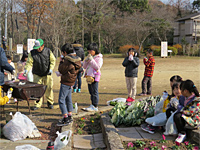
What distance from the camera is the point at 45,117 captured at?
5.86 m

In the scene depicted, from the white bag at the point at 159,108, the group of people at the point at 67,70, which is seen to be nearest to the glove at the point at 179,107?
the white bag at the point at 159,108

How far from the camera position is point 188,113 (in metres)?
4.02

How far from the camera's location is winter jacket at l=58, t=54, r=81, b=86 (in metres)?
5.01

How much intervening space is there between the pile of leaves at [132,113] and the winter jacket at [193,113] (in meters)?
1.10

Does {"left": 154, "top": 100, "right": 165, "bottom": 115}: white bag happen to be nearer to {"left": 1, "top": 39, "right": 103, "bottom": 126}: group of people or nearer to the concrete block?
the concrete block

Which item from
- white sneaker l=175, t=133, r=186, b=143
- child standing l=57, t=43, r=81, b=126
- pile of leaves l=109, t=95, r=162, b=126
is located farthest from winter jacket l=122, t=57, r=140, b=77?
white sneaker l=175, t=133, r=186, b=143

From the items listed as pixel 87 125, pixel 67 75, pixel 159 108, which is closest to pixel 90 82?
pixel 67 75

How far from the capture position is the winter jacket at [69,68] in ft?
16.4

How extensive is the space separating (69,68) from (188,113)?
243cm

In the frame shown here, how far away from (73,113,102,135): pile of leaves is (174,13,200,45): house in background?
34.9 meters

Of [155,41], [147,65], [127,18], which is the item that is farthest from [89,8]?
[147,65]

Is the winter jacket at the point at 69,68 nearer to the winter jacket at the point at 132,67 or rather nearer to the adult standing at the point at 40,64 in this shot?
the adult standing at the point at 40,64

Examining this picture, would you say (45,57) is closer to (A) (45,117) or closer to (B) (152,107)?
(A) (45,117)

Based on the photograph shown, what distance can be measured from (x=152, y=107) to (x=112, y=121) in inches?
38.4
